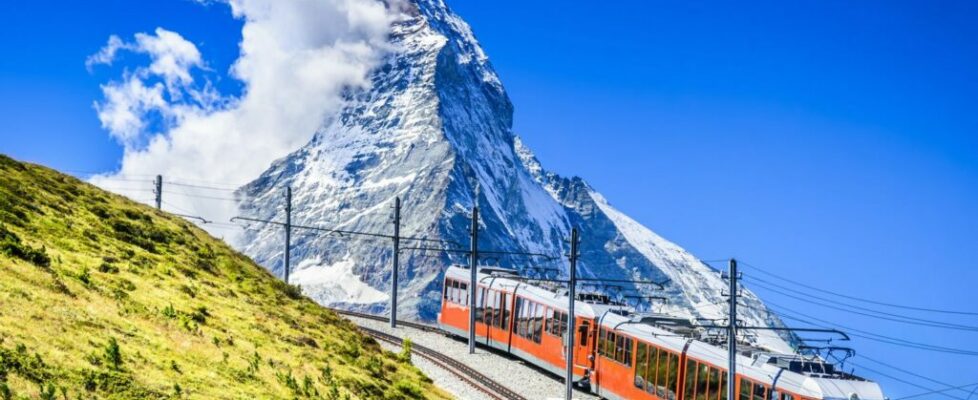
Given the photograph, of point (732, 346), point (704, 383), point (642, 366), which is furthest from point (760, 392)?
point (642, 366)

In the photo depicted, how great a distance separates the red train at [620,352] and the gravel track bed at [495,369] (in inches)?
27.4

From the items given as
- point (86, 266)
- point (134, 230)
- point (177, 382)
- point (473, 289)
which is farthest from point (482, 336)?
point (177, 382)

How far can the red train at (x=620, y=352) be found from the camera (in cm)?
3331

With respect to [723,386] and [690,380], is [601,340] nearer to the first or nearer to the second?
[690,380]

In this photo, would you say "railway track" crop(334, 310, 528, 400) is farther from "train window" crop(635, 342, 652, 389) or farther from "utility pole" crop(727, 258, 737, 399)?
"utility pole" crop(727, 258, 737, 399)

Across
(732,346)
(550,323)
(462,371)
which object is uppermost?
(732,346)

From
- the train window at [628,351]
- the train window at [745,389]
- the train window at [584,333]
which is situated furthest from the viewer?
the train window at [584,333]

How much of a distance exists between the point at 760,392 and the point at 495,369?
18.8 meters

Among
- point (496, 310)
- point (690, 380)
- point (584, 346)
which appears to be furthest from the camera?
point (496, 310)

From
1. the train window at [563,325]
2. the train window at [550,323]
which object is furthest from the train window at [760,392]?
the train window at [550,323]

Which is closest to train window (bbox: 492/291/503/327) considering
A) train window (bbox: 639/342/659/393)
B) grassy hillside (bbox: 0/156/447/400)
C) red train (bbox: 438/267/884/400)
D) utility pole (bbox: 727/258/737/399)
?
red train (bbox: 438/267/884/400)

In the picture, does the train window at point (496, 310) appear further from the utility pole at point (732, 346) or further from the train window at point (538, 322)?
the utility pole at point (732, 346)

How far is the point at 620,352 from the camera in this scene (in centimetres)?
4281

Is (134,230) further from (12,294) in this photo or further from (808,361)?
(808,361)
